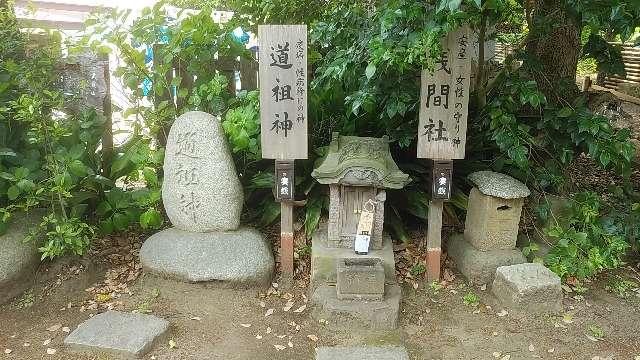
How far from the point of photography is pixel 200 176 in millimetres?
4879

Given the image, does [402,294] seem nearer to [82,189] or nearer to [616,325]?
[616,325]

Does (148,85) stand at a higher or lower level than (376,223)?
higher

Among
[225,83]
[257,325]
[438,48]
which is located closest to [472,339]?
[257,325]

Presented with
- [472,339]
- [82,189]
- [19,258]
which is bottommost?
[472,339]

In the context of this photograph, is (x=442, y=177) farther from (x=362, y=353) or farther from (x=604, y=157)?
(x=362, y=353)

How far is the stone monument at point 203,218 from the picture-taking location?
188 inches

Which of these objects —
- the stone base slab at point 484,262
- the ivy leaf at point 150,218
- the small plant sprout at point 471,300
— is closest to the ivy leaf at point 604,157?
the stone base slab at point 484,262

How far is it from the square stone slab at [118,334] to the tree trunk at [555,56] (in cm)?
413

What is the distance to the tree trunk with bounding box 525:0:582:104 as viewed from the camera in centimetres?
528

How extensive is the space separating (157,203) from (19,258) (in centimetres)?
144

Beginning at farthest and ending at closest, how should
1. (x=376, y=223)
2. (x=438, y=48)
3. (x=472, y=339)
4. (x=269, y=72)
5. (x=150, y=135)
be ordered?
(x=150, y=135) → (x=376, y=223) → (x=269, y=72) → (x=472, y=339) → (x=438, y=48)

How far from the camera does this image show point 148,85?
5500 millimetres

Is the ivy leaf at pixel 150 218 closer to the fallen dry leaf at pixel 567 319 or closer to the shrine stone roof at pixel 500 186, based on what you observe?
the shrine stone roof at pixel 500 186

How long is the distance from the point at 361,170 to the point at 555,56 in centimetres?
284
